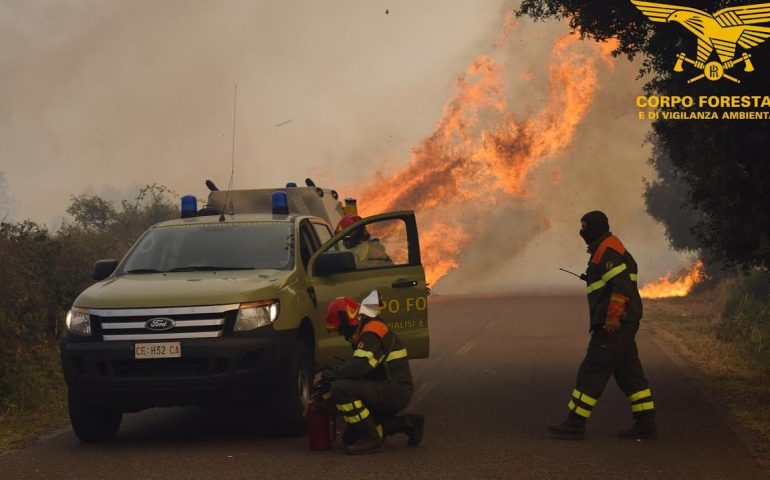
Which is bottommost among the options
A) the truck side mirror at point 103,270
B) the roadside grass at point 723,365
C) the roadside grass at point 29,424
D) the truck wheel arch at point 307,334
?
the roadside grass at point 723,365

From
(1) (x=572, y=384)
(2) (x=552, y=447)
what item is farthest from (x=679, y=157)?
(2) (x=552, y=447)

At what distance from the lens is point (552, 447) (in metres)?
9.36

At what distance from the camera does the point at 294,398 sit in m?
Answer: 9.83

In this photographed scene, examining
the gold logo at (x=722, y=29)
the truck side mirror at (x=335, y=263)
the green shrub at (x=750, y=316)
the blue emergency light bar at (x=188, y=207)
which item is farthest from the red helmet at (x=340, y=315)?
the green shrub at (x=750, y=316)

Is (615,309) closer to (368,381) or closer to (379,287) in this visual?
(368,381)

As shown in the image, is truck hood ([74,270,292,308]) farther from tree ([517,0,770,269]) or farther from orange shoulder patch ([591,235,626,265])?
tree ([517,0,770,269])

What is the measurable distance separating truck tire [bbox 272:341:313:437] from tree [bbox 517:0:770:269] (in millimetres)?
5122

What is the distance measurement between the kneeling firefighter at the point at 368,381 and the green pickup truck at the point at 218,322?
0.72 meters

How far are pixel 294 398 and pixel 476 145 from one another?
1165 inches

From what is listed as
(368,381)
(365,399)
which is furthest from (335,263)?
(365,399)

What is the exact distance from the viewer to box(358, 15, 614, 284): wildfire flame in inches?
1458

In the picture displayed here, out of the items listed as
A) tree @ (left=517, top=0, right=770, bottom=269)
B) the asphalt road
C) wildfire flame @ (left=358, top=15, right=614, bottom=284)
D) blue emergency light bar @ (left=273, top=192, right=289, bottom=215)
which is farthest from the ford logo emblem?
wildfire flame @ (left=358, top=15, right=614, bottom=284)

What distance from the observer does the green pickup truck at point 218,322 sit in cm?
941

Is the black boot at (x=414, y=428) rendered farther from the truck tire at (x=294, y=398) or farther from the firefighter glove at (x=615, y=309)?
the firefighter glove at (x=615, y=309)
